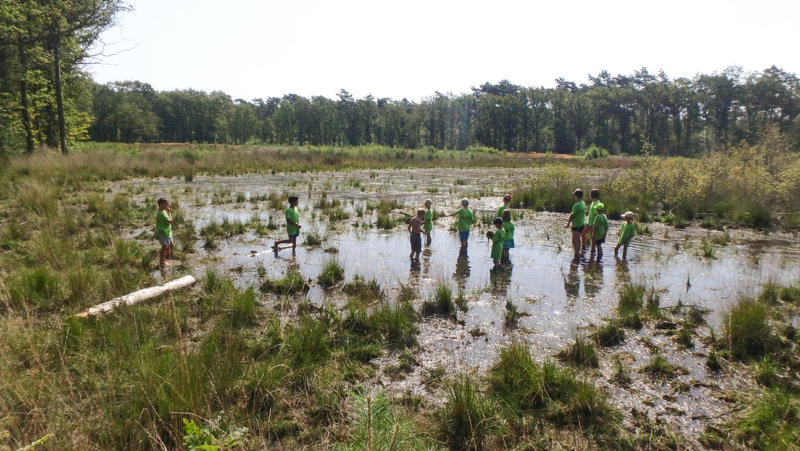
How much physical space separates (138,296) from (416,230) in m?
5.99

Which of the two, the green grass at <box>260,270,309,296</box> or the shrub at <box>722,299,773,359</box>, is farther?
the green grass at <box>260,270,309,296</box>

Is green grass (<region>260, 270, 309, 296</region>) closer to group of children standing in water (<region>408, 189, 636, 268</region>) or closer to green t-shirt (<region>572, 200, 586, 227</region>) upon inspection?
group of children standing in water (<region>408, 189, 636, 268</region>)

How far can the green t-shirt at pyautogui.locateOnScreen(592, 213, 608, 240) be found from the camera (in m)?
10.4

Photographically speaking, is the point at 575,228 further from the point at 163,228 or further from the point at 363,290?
the point at 163,228

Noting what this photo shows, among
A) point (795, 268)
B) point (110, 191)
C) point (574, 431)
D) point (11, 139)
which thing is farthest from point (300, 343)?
point (11, 139)

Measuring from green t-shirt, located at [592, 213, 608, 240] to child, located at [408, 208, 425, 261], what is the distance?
15.1 ft

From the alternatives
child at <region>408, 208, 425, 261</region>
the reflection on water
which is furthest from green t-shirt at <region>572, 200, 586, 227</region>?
child at <region>408, 208, 425, 261</region>

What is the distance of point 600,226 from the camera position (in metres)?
10.5

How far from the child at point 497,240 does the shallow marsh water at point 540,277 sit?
358 mm

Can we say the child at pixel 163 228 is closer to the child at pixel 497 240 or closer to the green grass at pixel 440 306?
the green grass at pixel 440 306

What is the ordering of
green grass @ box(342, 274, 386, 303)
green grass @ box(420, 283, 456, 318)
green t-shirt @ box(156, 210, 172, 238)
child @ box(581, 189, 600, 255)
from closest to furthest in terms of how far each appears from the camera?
green grass @ box(420, 283, 456, 318), green grass @ box(342, 274, 386, 303), green t-shirt @ box(156, 210, 172, 238), child @ box(581, 189, 600, 255)

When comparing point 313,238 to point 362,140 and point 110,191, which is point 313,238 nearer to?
point 110,191

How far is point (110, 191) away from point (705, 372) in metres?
22.9

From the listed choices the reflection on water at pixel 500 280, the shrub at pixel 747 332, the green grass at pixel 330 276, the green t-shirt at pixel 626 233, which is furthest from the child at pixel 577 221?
the green grass at pixel 330 276
